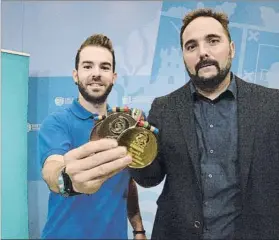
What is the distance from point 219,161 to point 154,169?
25 centimetres

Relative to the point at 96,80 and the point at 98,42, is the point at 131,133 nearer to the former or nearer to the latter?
the point at 96,80

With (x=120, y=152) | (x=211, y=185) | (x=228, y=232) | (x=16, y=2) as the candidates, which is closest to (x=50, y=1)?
(x=16, y=2)

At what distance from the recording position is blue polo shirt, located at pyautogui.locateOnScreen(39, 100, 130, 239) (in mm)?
1461

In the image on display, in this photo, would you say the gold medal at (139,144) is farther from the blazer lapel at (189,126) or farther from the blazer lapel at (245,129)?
the blazer lapel at (245,129)

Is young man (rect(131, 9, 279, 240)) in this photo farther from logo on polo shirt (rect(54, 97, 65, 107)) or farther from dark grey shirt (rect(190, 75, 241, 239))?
logo on polo shirt (rect(54, 97, 65, 107))

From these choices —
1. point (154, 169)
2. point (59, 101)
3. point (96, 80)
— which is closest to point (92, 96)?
point (96, 80)

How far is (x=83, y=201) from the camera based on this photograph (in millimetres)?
1489

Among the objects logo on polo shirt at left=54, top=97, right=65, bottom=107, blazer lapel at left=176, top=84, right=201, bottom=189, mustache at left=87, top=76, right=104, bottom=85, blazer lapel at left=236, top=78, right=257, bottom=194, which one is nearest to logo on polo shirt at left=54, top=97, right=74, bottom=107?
logo on polo shirt at left=54, top=97, right=65, bottom=107

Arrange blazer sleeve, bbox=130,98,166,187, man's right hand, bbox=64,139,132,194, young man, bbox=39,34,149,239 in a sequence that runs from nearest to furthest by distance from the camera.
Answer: man's right hand, bbox=64,139,132,194 < blazer sleeve, bbox=130,98,166,187 < young man, bbox=39,34,149,239

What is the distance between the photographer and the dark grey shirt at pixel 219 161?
1.25 metres

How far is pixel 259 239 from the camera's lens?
1.23 metres

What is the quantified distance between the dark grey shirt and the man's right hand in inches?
15.6

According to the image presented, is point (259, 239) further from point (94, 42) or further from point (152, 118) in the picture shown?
point (94, 42)

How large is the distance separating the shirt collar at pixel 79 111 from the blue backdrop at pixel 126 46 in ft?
0.14
